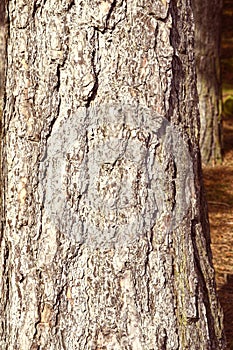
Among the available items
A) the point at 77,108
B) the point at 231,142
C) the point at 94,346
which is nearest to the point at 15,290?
the point at 94,346

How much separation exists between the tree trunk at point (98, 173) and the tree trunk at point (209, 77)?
5.55 m

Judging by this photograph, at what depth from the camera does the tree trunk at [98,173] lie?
2941 millimetres

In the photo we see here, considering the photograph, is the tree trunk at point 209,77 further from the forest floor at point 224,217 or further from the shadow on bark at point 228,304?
the shadow on bark at point 228,304

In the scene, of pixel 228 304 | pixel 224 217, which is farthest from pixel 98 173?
pixel 224 217

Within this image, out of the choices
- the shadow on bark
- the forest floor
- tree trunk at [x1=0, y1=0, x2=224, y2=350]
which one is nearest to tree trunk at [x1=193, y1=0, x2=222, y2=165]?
the forest floor

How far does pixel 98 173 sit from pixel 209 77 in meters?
5.86

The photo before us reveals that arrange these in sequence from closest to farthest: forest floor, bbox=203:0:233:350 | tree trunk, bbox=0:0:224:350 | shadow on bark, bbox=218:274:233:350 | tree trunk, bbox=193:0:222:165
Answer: tree trunk, bbox=0:0:224:350, shadow on bark, bbox=218:274:233:350, forest floor, bbox=203:0:233:350, tree trunk, bbox=193:0:222:165

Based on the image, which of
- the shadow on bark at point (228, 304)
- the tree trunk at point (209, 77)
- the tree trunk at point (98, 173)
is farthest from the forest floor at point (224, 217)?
the tree trunk at point (98, 173)

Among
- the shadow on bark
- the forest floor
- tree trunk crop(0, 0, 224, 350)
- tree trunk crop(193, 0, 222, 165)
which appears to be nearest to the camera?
tree trunk crop(0, 0, 224, 350)

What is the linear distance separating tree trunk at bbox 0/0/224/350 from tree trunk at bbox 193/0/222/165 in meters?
5.55

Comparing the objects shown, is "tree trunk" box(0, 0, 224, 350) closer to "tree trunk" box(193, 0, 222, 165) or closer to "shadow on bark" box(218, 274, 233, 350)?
"shadow on bark" box(218, 274, 233, 350)

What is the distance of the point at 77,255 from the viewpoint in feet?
9.80

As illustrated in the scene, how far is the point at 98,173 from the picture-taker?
9.77ft

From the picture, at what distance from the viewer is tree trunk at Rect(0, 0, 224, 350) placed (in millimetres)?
2941
